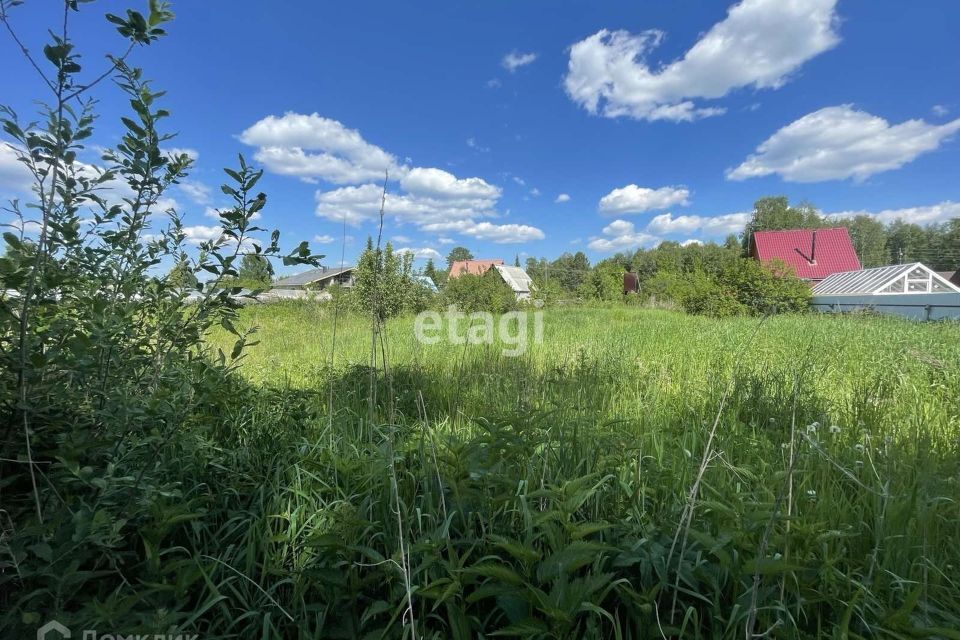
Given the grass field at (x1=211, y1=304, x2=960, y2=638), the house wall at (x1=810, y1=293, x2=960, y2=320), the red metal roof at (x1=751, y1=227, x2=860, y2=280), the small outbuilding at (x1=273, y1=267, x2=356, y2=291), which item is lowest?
the grass field at (x1=211, y1=304, x2=960, y2=638)

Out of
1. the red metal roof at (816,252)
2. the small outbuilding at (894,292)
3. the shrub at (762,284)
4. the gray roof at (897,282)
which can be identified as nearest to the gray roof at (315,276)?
the small outbuilding at (894,292)

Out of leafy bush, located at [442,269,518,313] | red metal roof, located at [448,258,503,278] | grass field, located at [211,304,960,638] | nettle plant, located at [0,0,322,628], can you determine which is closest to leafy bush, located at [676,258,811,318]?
leafy bush, located at [442,269,518,313]

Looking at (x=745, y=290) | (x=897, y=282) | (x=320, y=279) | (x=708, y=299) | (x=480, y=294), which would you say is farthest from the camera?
(x=897, y=282)

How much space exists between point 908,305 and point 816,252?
13.9m

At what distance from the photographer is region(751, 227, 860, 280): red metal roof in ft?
81.0

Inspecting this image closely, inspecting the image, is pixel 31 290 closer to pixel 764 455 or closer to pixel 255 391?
pixel 255 391

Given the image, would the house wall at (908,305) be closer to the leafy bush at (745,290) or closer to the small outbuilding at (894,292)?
the small outbuilding at (894,292)

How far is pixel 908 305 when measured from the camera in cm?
1366

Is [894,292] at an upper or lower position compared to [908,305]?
upper

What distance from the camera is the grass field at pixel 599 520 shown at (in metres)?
0.91

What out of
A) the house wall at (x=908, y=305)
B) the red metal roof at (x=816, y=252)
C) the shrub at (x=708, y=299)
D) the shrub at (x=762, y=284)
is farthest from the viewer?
the red metal roof at (x=816, y=252)

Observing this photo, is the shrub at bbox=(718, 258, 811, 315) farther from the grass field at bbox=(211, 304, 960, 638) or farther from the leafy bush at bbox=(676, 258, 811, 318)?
the grass field at bbox=(211, 304, 960, 638)

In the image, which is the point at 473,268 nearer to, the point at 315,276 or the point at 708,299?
the point at 708,299

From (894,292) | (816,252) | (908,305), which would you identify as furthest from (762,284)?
(816,252)
